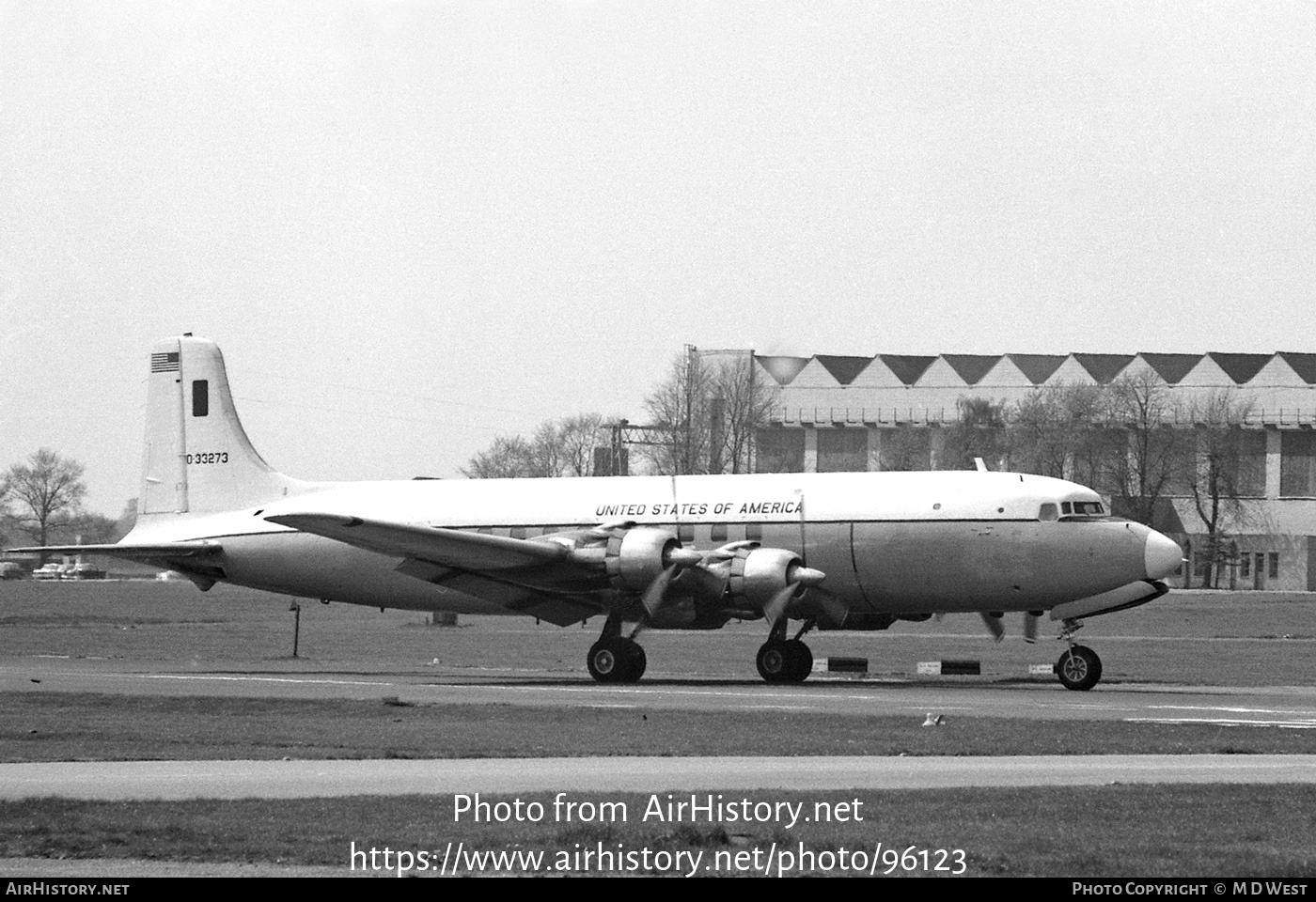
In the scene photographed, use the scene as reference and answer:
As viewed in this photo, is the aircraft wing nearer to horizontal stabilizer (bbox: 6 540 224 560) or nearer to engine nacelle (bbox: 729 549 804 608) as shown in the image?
engine nacelle (bbox: 729 549 804 608)

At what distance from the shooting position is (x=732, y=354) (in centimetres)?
10606

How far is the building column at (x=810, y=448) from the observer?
105938mm

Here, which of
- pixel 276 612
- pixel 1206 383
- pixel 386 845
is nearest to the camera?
pixel 386 845

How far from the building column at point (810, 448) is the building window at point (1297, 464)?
26.0 meters

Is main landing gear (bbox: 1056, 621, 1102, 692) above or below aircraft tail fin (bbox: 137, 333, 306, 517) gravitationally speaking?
below

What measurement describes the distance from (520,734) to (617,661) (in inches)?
426

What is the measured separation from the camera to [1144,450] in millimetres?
91250

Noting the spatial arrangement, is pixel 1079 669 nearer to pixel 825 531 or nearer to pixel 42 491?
pixel 825 531

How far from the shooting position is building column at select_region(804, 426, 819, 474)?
4171 inches

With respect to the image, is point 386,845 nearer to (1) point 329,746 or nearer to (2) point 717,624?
(1) point 329,746

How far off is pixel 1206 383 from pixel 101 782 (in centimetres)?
9421

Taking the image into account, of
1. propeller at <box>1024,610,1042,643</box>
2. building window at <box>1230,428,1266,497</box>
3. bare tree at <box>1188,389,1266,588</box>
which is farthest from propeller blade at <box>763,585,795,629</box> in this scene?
building window at <box>1230,428,1266,497</box>

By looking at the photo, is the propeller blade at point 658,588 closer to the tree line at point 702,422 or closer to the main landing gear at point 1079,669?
the main landing gear at point 1079,669
